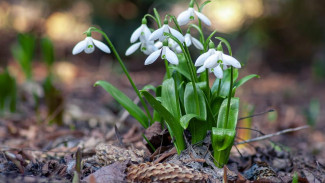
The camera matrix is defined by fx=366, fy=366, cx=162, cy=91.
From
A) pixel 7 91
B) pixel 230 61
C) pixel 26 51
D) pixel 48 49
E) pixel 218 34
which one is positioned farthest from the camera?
pixel 218 34

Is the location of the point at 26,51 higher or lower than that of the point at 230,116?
higher

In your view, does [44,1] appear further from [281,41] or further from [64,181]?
[64,181]

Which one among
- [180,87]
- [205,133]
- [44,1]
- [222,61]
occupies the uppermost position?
[44,1]

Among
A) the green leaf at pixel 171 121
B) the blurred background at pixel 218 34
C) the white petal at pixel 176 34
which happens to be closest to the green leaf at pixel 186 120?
the green leaf at pixel 171 121

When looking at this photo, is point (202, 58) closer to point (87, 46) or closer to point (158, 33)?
point (158, 33)

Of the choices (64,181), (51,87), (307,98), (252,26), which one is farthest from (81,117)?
(252,26)

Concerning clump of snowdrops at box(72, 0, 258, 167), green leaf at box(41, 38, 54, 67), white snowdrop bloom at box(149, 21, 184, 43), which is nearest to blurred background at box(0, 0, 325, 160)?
green leaf at box(41, 38, 54, 67)

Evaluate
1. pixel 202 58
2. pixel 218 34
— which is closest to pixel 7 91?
pixel 202 58
